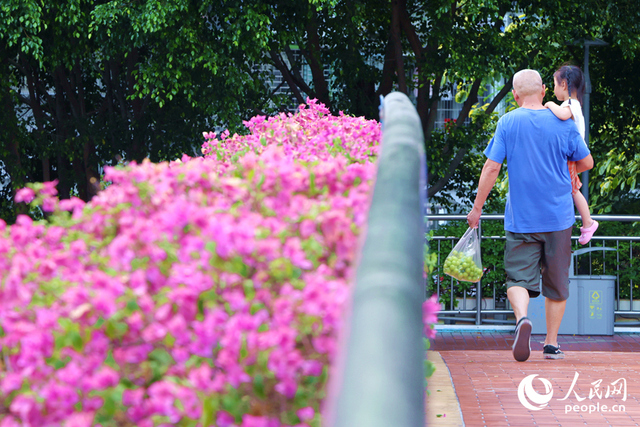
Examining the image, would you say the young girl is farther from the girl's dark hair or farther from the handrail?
the handrail

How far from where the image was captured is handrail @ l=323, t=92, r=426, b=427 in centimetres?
88

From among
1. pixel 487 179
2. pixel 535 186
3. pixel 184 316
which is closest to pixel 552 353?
pixel 535 186

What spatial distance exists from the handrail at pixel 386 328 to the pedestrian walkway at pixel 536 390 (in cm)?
233

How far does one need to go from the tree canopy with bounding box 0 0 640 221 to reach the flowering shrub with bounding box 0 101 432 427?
7235mm

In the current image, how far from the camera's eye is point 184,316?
1.41 m

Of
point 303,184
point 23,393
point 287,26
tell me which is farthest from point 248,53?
point 23,393

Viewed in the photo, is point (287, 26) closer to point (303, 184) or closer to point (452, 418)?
point (452, 418)

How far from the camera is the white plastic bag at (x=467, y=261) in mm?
5352

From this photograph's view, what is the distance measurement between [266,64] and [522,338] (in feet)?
28.2

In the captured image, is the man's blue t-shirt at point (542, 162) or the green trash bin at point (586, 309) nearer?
the man's blue t-shirt at point (542, 162)

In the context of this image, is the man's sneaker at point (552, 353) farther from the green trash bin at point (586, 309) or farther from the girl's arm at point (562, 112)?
the green trash bin at point (586, 309)

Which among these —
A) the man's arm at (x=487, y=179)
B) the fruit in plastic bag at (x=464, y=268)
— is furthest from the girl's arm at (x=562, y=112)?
the fruit in plastic bag at (x=464, y=268)

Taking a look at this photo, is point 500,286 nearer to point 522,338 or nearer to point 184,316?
point 522,338

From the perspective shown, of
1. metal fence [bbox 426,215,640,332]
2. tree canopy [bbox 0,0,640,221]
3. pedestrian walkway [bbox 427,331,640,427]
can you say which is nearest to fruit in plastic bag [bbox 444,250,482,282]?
pedestrian walkway [bbox 427,331,640,427]
